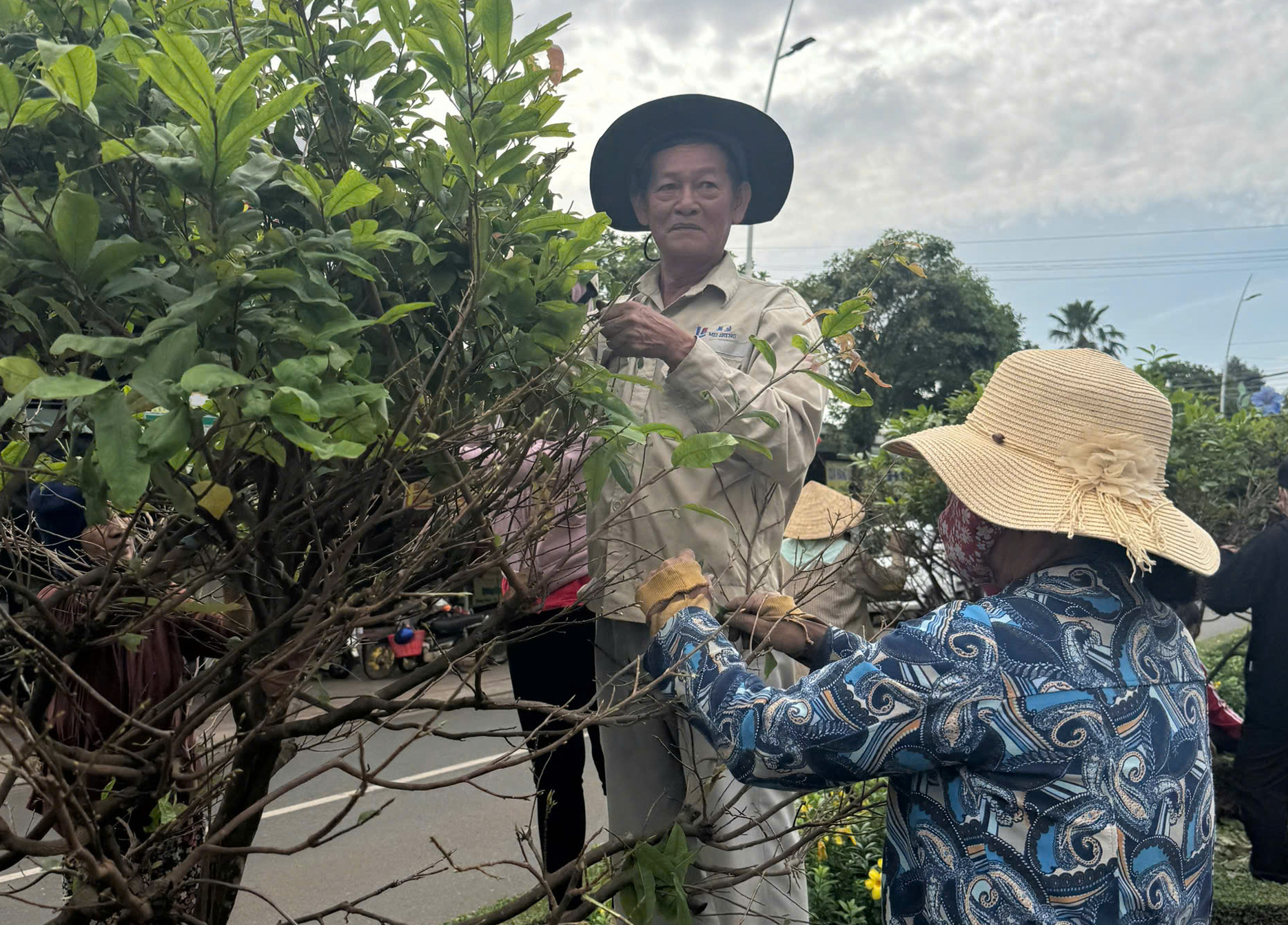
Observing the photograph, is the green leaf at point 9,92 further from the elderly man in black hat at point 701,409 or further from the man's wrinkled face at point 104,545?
the elderly man in black hat at point 701,409

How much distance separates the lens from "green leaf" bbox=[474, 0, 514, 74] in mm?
1157

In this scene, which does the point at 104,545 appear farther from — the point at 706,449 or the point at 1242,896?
the point at 1242,896

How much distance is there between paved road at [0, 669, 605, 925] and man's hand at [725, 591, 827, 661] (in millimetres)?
2166

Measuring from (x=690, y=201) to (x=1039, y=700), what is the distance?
1506 mm

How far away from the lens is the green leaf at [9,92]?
97 cm

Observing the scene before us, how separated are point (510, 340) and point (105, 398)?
601 millimetres

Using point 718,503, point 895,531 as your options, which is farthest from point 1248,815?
point 718,503

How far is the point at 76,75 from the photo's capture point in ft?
3.06

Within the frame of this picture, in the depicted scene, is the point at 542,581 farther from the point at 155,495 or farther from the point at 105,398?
the point at 105,398

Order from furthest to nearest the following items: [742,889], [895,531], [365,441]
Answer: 1. [895,531]
2. [742,889]
3. [365,441]

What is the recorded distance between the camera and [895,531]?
4613mm

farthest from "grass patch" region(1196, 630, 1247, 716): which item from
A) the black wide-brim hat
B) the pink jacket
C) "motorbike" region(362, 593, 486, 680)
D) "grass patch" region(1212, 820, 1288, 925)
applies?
"motorbike" region(362, 593, 486, 680)

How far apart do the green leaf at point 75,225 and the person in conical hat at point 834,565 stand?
1299 mm

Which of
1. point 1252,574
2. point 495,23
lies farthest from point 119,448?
point 1252,574
